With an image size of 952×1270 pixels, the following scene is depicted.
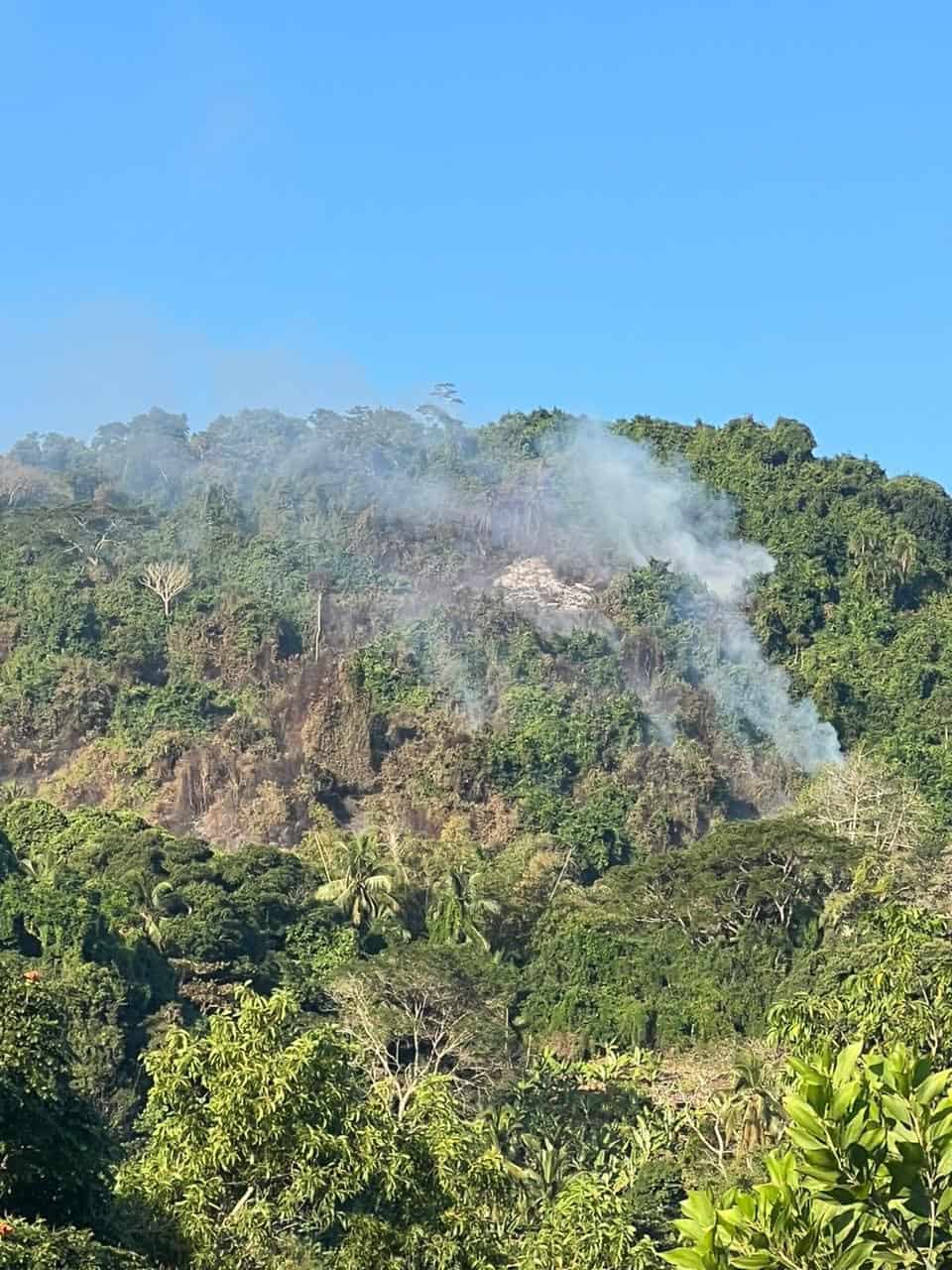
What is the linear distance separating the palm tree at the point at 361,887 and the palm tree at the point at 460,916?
3.84 ft

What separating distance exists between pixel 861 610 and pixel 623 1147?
44220 mm

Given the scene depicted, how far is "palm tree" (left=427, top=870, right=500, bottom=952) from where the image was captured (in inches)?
2203

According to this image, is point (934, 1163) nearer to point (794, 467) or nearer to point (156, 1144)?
point (156, 1144)

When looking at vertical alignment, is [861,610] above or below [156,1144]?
above

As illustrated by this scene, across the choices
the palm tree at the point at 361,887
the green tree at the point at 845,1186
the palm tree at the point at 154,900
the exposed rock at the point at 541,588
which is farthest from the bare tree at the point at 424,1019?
the exposed rock at the point at 541,588

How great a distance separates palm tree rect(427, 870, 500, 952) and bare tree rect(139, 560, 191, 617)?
24590 millimetres

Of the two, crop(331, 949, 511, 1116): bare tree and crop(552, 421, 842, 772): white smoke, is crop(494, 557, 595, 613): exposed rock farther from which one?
crop(331, 949, 511, 1116): bare tree

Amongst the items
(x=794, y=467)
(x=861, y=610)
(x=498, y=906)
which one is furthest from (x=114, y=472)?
(x=498, y=906)

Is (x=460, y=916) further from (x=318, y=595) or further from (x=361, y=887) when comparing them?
(x=318, y=595)

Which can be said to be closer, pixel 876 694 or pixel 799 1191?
pixel 799 1191

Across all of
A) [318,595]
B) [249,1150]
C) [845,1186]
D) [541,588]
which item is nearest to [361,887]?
[318,595]

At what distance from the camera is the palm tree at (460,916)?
56.0 meters

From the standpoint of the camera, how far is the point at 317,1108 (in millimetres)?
20469

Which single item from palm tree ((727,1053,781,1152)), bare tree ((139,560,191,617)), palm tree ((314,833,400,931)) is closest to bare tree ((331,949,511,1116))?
palm tree ((727,1053,781,1152))
